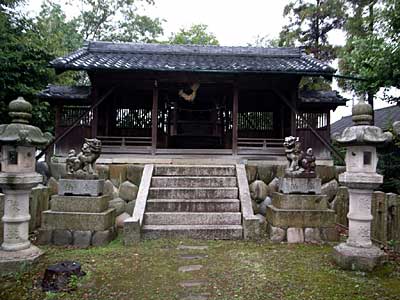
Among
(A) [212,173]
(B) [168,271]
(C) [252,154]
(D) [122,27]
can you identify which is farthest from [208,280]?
(D) [122,27]

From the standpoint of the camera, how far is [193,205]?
720 centimetres

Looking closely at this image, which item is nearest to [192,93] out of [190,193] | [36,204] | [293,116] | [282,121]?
[293,116]

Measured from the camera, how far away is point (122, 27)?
25.0m

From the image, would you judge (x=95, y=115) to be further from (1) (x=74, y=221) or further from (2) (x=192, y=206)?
(2) (x=192, y=206)

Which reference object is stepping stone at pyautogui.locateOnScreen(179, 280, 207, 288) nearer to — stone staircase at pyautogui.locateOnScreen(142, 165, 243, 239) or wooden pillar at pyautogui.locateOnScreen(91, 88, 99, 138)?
stone staircase at pyautogui.locateOnScreen(142, 165, 243, 239)

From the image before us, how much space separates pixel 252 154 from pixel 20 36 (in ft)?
32.5

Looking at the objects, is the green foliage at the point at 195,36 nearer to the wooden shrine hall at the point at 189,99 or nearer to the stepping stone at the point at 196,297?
the wooden shrine hall at the point at 189,99

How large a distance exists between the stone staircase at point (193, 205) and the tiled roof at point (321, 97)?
4011mm

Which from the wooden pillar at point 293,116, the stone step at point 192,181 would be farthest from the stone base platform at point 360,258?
the wooden pillar at point 293,116

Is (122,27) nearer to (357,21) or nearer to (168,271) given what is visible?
(357,21)

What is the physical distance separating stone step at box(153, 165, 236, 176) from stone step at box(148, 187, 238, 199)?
76 centimetres

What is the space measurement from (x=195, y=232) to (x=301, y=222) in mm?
2191

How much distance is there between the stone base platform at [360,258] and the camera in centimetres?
465

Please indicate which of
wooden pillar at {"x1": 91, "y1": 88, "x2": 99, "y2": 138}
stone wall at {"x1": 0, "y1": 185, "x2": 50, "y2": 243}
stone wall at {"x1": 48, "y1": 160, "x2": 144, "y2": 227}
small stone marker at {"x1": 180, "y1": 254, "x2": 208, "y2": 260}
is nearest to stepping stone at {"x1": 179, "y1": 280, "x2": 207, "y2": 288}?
small stone marker at {"x1": 180, "y1": 254, "x2": 208, "y2": 260}
